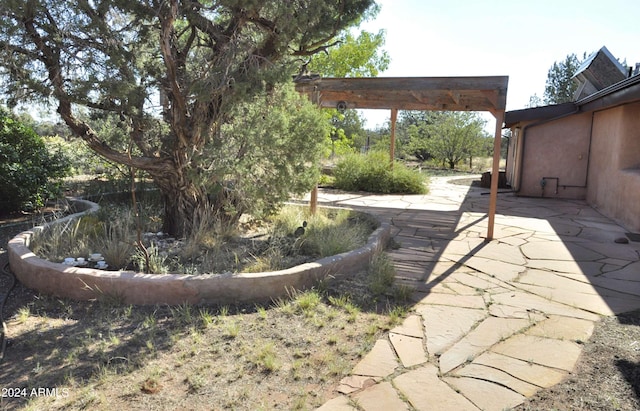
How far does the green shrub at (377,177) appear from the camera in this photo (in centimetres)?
1160

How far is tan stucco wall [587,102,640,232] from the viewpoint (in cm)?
749

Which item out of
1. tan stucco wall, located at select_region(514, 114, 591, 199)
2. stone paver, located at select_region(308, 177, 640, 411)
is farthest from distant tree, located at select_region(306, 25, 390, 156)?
stone paver, located at select_region(308, 177, 640, 411)

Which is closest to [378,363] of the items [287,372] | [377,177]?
[287,372]

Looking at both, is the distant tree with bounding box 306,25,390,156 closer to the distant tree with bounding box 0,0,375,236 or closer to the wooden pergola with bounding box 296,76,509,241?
the wooden pergola with bounding box 296,76,509,241

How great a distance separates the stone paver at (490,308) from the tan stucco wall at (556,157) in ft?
11.3

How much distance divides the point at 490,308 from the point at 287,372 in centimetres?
201

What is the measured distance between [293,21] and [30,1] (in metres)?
2.20

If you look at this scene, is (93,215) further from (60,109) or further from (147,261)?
(147,261)

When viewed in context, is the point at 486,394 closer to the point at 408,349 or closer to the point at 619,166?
the point at 408,349

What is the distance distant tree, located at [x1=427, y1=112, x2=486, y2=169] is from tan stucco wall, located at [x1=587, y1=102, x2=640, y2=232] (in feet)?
32.3

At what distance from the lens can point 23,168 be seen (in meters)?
6.34

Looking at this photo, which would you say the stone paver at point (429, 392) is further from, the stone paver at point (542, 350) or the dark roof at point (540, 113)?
the dark roof at point (540, 113)

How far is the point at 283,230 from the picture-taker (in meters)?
5.72

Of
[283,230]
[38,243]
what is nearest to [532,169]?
[283,230]
